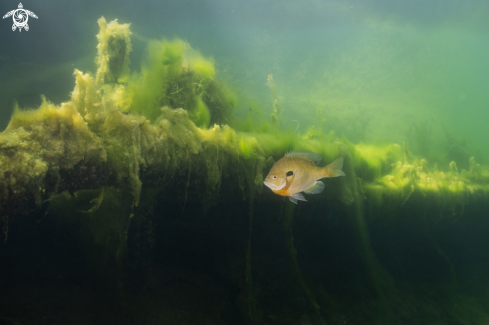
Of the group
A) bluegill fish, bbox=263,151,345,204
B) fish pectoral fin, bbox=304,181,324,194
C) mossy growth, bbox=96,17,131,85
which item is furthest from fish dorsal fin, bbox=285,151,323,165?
mossy growth, bbox=96,17,131,85

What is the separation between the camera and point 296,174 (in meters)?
2.30

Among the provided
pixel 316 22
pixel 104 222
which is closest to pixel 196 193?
pixel 104 222

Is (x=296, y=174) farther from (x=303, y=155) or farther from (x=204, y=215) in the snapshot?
(x=204, y=215)

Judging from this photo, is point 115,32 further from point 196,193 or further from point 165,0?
point 165,0

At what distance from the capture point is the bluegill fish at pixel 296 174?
7.23 ft

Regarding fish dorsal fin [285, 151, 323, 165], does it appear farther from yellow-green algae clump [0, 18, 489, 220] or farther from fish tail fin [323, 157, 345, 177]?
yellow-green algae clump [0, 18, 489, 220]

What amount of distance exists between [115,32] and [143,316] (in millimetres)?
5270

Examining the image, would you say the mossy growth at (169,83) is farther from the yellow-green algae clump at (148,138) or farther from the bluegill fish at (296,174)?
the bluegill fish at (296,174)

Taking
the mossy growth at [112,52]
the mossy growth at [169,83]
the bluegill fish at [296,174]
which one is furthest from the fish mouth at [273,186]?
the mossy growth at [112,52]

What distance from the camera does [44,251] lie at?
2561 mm
